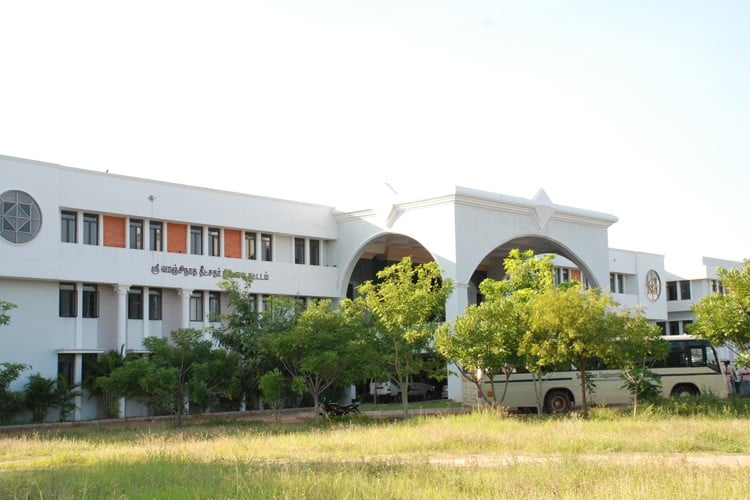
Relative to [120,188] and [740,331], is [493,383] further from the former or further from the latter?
[120,188]

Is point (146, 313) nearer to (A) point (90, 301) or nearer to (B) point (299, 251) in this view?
(A) point (90, 301)

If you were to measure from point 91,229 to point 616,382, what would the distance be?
20.5 meters

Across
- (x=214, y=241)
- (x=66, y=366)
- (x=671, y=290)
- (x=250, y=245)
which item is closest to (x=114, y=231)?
(x=214, y=241)

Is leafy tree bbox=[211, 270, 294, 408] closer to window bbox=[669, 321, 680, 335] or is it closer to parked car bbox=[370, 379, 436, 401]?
parked car bbox=[370, 379, 436, 401]

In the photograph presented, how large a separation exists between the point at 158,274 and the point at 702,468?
26.9m

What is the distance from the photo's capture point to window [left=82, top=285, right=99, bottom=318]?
34.7 meters

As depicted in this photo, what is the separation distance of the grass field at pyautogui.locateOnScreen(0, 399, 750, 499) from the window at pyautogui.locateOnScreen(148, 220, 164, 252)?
11.2 meters

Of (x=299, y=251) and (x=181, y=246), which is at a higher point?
(x=299, y=251)

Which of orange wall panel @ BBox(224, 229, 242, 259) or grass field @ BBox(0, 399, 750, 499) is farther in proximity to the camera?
orange wall panel @ BBox(224, 229, 242, 259)

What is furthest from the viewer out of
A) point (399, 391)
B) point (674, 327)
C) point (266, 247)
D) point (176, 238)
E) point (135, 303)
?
point (674, 327)

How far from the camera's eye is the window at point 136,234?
119 feet

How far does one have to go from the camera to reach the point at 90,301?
3491 cm

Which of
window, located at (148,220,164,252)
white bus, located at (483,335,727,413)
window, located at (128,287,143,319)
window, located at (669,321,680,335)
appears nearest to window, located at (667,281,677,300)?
window, located at (669,321,680,335)

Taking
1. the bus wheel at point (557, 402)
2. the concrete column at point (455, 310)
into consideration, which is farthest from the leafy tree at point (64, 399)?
the bus wheel at point (557, 402)
